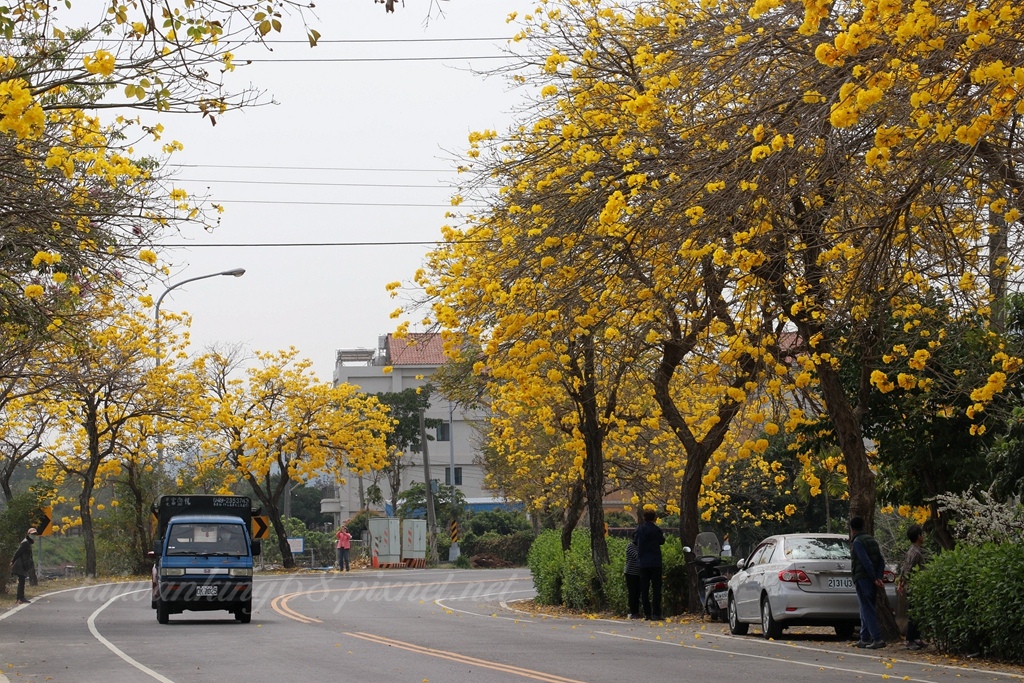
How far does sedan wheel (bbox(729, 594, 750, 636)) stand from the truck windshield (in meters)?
9.02

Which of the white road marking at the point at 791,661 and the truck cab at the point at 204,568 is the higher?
the truck cab at the point at 204,568

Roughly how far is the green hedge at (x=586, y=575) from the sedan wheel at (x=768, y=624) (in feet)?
19.2

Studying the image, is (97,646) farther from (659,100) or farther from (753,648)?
(659,100)

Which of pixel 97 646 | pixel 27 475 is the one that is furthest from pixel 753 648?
pixel 27 475

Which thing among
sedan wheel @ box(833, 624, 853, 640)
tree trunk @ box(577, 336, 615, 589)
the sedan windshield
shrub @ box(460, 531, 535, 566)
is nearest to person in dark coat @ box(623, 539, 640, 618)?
tree trunk @ box(577, 336, 615, 589)

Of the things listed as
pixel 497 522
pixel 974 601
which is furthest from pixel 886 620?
pixel 497 522

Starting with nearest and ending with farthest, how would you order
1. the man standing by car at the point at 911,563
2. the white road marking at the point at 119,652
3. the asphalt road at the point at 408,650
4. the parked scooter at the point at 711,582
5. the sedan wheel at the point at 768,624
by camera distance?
the asphalt road at the point at 408,650, the white road marking at the point at 119,652, the man standing by car at the point at 911,563, the sedan wheel at the point at 768,624, the parked scooter at the point at 711,582

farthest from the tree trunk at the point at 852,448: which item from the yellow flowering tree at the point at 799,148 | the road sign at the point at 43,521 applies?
the road sign at the point at 43,521

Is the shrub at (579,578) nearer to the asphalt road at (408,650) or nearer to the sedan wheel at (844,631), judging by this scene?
the asphalt road at (408,650)

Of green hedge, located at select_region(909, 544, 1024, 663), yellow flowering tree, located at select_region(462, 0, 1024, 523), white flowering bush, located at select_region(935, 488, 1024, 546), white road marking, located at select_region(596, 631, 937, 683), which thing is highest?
yellow flowering tree, located at select_region(462, 0, 1024, 523)

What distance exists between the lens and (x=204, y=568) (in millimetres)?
22547

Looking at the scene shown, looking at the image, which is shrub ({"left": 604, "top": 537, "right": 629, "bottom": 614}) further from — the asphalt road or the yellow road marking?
the yellow road marking

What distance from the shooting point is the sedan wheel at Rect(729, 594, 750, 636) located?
62.1ft

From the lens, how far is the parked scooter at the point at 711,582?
2114 centimetres
